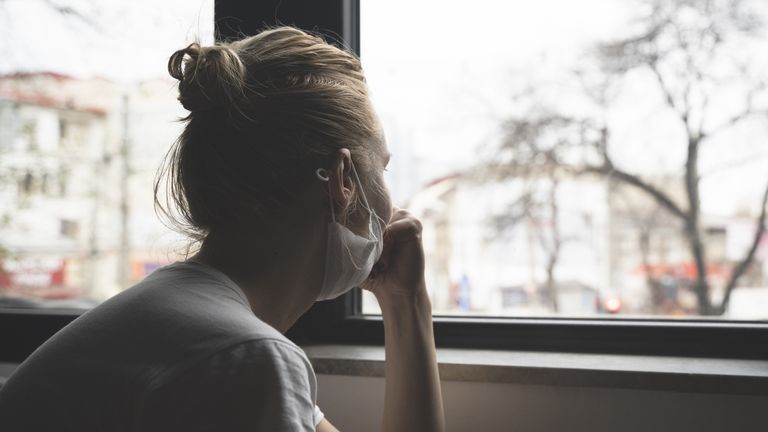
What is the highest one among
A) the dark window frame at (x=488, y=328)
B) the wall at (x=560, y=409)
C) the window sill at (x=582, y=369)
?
the dark window frame at (x=488, y=328)

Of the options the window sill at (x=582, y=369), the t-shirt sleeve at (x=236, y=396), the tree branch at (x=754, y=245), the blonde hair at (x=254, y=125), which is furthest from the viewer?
the tree branch at (x=754, y=245)

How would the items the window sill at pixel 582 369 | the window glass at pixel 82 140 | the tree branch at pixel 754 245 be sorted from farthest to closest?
the window glass at pixel 82 140, the tree branch at pixel 754 245, the window sill at pixel 582 369

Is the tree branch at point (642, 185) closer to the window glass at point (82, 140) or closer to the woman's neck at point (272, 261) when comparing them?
the woman's neck at point (272, 261)

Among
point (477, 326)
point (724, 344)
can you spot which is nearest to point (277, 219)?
point (477, 326)

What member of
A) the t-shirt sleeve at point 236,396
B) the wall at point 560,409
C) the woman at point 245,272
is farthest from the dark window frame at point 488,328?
the t-shirt sleeve at point 236,396

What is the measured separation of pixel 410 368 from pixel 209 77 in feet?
1.82

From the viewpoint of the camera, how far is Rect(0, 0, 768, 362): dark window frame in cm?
121

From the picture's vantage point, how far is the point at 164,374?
0.62 metres

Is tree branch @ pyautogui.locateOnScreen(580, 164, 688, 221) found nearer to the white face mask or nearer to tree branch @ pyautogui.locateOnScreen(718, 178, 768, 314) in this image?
tree branch @ pyautogui.locateOnScreen(718, 178, 768, 314)

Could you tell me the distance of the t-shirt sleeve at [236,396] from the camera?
1.95 feet

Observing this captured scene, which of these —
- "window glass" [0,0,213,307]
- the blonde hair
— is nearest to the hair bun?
the blonde hair

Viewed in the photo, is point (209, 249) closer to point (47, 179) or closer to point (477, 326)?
point (477, 326)

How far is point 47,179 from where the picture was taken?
1669 millimetres

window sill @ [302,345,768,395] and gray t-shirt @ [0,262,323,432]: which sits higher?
gray t-shirt @ [0,262,323,432]
